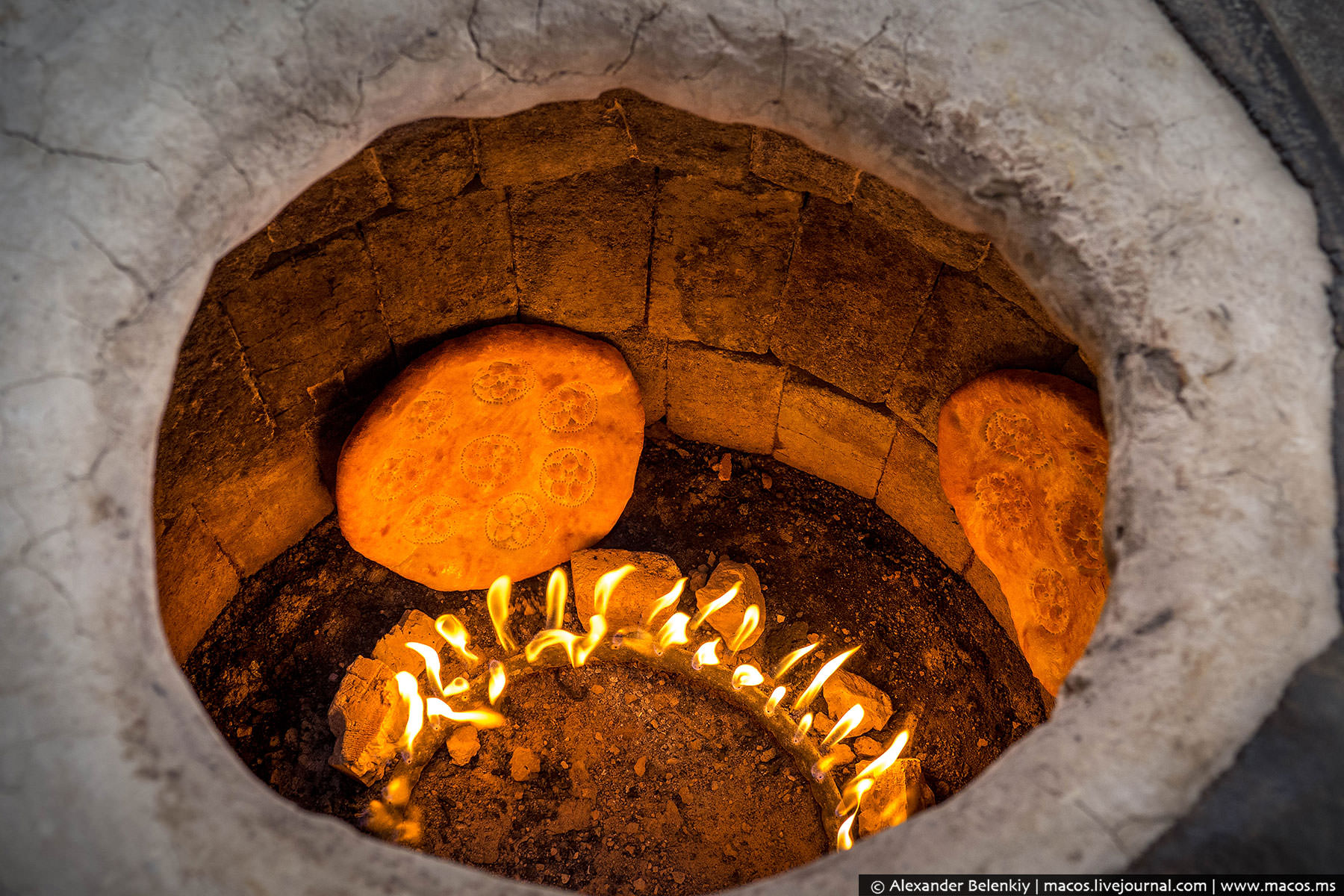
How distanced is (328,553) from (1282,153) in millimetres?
3368

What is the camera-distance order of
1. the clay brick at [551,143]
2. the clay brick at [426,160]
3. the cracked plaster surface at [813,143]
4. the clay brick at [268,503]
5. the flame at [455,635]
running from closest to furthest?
1. the cracked plaster surface at [813,143]
2. the clay brick at [426,160]
3. the clay brick at [551,143]
4. the clay brick at [268,503]
5. the flame at [455,635]

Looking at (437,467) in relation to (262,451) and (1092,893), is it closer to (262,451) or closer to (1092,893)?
(262,451)

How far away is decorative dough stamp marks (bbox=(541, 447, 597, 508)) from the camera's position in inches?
140

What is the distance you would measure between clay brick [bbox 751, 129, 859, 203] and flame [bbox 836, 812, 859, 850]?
2.04m

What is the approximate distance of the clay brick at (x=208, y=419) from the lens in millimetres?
2791

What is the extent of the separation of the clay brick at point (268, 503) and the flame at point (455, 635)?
0.71 m

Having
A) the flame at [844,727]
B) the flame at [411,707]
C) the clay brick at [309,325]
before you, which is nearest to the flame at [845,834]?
the flame at [844,727]

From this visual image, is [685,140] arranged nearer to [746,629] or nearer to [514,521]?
[514,521]

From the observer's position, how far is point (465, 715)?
322 centimetres

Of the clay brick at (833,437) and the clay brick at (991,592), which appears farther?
the clay brick at (833,437)

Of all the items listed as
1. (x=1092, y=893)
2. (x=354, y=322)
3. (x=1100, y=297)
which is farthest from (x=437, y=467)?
(x=1092, y=893)

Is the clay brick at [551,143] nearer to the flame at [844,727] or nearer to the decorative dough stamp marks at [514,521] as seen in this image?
the decorative dough stamp marks at [514,521]

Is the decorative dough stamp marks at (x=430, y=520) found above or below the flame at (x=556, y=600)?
above

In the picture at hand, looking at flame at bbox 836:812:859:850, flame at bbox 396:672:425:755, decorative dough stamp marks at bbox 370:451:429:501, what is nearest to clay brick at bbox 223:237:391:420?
decorative dough stamp marks at bbox 370:451:429:501
